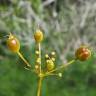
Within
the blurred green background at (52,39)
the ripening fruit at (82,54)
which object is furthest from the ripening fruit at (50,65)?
the blurred green background at (52,39)

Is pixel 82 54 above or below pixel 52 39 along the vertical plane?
below

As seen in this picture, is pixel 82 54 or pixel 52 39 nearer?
pixel 82 54

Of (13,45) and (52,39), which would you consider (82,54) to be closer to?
(13,45)

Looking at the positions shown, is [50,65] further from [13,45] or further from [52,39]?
[52,39]

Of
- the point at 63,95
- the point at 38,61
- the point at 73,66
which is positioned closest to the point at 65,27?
the point at 73,66

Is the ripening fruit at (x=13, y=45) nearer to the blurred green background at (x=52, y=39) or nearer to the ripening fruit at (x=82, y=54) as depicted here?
the ripening fruit at (x=82, y=54)

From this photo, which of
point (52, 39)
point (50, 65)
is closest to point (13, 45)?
point (50, 65)

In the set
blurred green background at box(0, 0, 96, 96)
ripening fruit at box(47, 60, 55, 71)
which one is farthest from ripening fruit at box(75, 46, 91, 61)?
blurred green background at box(0, 0, 96, 96)

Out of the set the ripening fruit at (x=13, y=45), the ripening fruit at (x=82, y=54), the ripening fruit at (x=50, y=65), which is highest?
the ripening fruit at (x=13, y=45)

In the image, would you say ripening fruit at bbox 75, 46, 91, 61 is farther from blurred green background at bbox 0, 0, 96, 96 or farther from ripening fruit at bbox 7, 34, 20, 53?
blurred green background at bbox 0, 0, 96, 96
